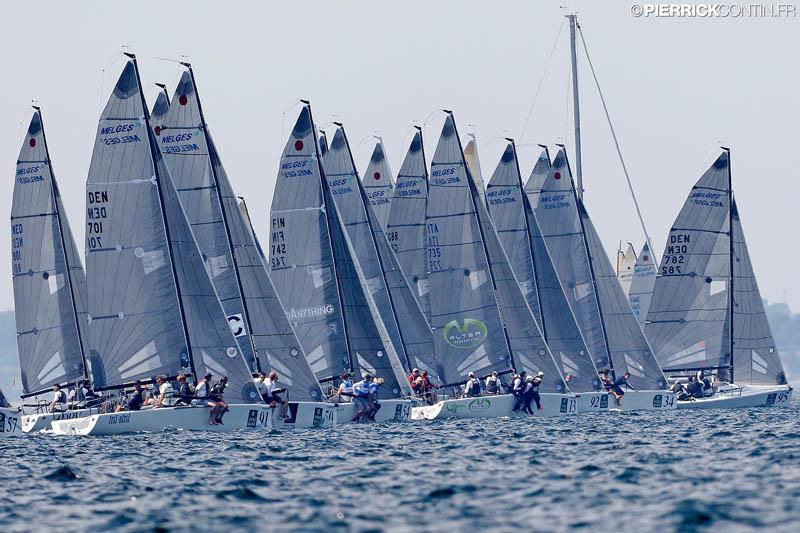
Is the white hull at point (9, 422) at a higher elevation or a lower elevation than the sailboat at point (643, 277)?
lower

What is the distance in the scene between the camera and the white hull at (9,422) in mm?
39344

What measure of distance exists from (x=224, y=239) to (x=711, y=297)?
19404 mm

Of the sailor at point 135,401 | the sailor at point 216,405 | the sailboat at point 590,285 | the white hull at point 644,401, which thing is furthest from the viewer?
the sailboat at point 590,285

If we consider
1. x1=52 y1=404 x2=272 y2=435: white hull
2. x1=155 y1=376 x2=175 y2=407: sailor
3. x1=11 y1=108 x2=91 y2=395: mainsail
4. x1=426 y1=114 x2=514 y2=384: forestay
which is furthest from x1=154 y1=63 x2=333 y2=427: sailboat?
x1=426 y1=114 x2=514 y2=384: forestay

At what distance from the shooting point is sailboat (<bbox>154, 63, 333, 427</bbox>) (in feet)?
152

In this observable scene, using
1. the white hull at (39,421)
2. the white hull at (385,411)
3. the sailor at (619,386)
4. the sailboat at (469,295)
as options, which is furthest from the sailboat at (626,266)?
the white hull at (39,421)

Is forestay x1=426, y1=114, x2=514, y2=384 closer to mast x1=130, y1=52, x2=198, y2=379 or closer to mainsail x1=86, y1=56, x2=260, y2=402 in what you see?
mainsail x1=86, y1=56, x2=260, y2=402

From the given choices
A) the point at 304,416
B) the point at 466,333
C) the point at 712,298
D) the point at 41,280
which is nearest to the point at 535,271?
the point at 466,333

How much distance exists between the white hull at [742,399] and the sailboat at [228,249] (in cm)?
1558

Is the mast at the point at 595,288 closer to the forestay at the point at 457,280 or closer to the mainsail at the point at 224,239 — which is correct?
the forestay at the point at 457,280

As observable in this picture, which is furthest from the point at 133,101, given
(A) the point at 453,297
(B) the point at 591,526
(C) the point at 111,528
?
(B) the point at 591,526

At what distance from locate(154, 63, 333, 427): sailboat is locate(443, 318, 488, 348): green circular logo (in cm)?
693

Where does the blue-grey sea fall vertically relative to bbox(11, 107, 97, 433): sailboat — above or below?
below

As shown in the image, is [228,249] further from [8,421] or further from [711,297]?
[711,297]
